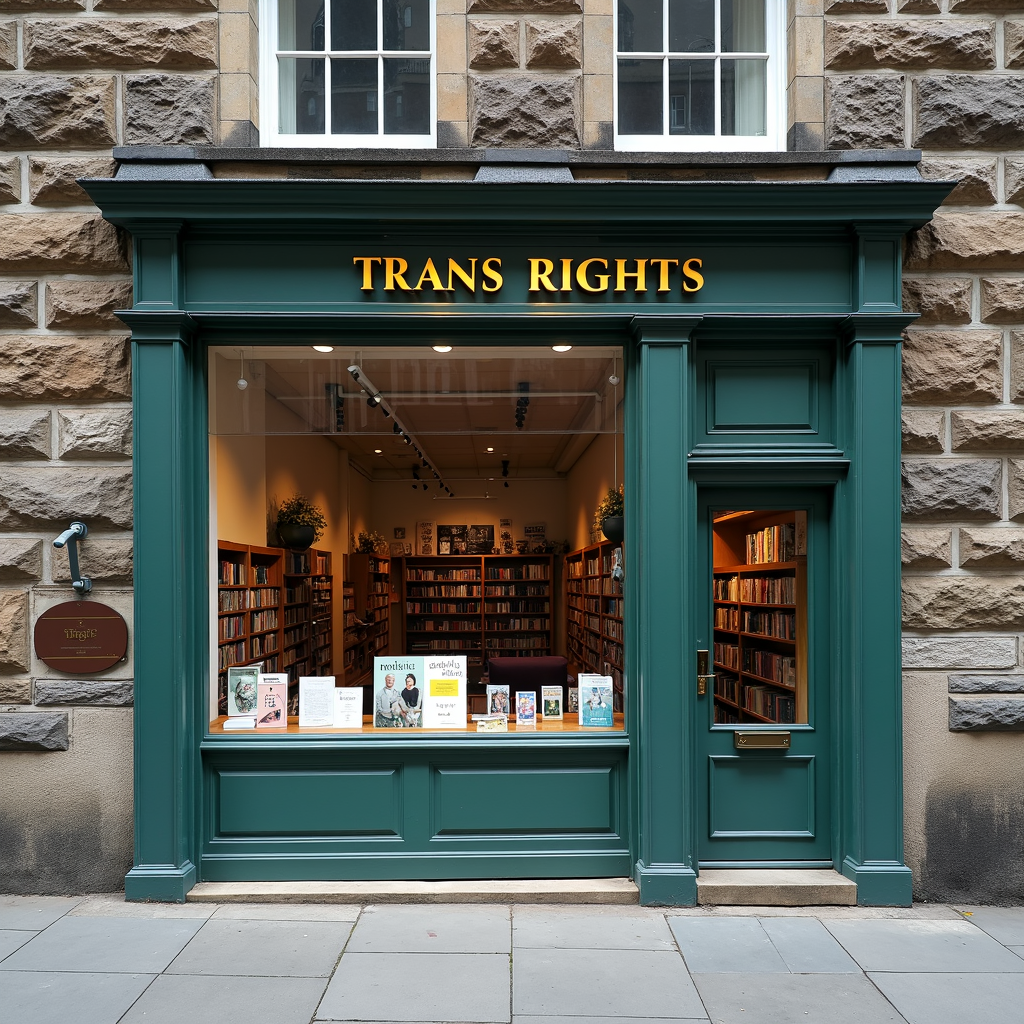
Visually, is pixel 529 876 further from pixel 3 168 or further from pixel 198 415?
pixel 3 168

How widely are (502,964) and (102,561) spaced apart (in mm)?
3385

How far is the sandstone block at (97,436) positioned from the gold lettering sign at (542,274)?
5.76 feet

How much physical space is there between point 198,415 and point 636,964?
4.13 m

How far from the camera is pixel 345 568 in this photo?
1252 cm

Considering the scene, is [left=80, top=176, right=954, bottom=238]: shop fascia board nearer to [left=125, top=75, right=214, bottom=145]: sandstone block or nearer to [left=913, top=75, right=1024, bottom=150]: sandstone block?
[left=125, top=75, right=214, bottom=145]: sandstone block

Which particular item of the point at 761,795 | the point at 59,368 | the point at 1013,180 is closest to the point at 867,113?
the point at 1013,180

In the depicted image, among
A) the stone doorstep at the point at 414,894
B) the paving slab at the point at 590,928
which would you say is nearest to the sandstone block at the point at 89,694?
the stone doorstep at the point at 414,894

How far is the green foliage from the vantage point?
8633mm

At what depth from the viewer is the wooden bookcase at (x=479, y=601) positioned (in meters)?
13.9

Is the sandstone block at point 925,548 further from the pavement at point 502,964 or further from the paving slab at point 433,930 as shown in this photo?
the paving slab at point 433,930

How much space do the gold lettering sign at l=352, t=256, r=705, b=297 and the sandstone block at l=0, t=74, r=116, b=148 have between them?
1.86 metres

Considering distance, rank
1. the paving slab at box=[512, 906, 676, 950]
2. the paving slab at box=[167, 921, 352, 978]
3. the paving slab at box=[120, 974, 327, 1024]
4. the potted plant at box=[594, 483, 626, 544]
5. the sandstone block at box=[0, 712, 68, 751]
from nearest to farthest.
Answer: the paving slab at box=[120, 974, 327, 1024] < the paving slab at box=[167, 921, 352, 978] < the paving slab at box=[512, 906, 676, 950] < the sandstone block at box=[0, 712, 68, 751] < the potted plant at box=[594, 483, 626, 544]

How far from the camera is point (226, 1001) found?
13.6 ft

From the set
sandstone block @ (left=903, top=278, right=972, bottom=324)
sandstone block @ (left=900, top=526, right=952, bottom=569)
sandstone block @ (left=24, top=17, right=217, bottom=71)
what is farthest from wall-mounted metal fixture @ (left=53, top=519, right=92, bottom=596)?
sandstone block @ (left=903, top=278, right=972, bottom=324)
